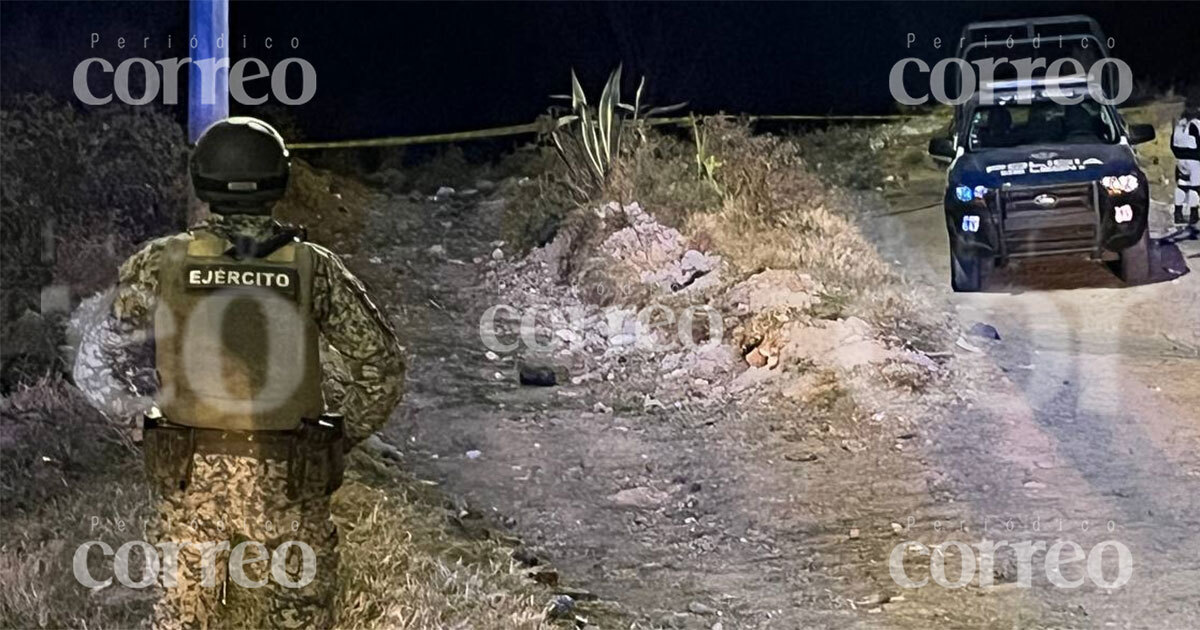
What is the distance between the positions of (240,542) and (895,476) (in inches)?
92.8

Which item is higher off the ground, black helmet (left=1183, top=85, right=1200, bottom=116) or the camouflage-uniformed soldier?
black helmet (left=1183, top=85, right=1200, bottom=116)

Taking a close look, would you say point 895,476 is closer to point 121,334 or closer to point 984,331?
point 984,331

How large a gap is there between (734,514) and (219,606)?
1942 mm

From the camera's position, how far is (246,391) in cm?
248

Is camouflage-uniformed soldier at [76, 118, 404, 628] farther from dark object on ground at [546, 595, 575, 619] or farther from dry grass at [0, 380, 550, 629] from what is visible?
dark object on ground at [546, 595, 575, 619]

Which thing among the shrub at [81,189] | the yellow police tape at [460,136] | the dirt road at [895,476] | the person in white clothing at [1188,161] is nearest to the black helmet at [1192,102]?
the person in white clothing at [1188,161]

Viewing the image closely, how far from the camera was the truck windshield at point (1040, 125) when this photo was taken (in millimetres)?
4180

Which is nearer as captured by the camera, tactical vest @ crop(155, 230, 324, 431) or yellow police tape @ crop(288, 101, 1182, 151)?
tactical vest @ crop(155, 230, 324, 431)

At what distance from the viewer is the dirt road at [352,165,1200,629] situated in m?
3.47

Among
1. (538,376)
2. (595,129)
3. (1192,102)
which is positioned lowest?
(538,376)

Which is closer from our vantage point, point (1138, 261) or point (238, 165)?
point (238, 165)

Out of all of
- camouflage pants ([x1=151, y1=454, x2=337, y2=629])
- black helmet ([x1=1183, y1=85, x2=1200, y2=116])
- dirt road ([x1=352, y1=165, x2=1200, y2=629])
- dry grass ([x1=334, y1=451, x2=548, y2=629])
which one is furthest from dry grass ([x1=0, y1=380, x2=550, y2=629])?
black helmet ([x1=1183, y1=85, x2=1200, y2=116])

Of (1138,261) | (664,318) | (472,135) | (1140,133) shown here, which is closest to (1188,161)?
(1140,133)

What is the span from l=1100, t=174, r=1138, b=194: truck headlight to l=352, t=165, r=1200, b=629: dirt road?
0.91 feet
